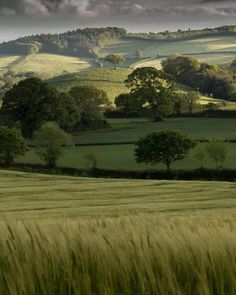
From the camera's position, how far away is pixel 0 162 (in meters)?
74.6

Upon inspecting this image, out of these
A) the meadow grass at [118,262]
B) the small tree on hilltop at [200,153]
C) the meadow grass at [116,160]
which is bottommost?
the meadow grass at [116,160]

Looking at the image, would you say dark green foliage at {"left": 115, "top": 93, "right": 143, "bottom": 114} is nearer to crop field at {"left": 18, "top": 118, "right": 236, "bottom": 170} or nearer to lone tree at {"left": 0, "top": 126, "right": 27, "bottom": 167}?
crop field at {"left": 18, "top": 118, "right": 236, "bottom": 170}

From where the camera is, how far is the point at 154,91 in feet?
422

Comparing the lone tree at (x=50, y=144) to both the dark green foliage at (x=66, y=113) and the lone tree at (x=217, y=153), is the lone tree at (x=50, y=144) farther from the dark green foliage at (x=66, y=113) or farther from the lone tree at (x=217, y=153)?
the dark green foliage at (x=66, y=113)

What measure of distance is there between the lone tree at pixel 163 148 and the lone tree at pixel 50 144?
9.61 m

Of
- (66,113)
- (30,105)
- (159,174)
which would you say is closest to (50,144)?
(159,174)

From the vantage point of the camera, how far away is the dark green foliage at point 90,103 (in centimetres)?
11419

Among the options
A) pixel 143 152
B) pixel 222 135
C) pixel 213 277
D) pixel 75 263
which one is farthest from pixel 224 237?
pixel 222 135

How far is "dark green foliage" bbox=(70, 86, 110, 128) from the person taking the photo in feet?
375

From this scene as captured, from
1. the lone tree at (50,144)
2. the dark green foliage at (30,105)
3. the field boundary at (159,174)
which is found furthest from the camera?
the dark green foliage at (30,105)

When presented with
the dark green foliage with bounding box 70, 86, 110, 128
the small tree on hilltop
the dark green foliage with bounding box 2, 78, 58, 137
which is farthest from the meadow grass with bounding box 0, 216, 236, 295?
the dark green foliage with bounding box 70, 86, 110, 128

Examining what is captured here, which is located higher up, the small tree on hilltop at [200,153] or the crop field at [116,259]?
the crop field at [116,259]

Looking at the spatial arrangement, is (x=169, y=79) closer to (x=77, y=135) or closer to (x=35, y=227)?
(x=77, y=135)

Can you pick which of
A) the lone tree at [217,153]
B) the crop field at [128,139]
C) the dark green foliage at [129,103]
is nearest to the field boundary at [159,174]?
the crop field at [128,139]
